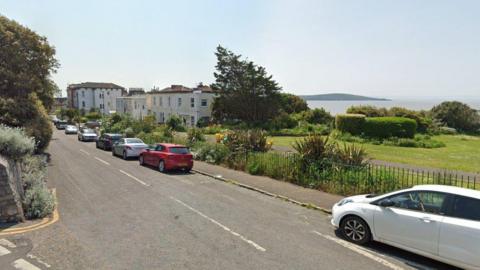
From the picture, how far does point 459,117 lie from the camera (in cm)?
4569

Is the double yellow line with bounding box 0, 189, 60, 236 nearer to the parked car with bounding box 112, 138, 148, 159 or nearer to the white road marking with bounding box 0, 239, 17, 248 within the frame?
the white road marking with bounding box 0, 239, 17, 248

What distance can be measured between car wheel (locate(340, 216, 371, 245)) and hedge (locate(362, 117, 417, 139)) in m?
27.2

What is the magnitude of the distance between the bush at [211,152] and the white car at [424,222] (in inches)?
459

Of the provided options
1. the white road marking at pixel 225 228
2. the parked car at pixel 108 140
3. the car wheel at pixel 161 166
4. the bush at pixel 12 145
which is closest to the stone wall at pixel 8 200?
the bush at pixel 12 145

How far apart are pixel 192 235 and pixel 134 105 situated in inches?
2528

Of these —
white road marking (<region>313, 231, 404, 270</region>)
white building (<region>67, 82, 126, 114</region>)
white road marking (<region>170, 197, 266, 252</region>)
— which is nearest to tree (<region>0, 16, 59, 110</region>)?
white road marking (<region>170, 197, 266, 252</region>)

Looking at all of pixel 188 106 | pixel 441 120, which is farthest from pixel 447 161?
pixel 188 106

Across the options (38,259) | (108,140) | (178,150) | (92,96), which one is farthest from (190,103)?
(92,96)

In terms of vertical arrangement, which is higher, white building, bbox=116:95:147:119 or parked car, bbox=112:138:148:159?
white building, bbox=116:95:147:119

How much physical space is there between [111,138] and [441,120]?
42.9m

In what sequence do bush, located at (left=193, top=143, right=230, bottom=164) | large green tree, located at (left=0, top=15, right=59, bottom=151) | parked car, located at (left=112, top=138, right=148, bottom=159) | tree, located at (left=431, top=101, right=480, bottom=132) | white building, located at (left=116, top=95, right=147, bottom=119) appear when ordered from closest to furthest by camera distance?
bush, located at (left=193, top=143, right=230, bottom=164) < large green tree, located at (left=0, top=15, right=59, bottom=151) < parked car, located at (left=112, top=138, right=148, bottom=159) < tree, located at (left=431, top=101, right=480, bottom=132) < white building, located at (left=116, top=95, right=147, bottom=119)

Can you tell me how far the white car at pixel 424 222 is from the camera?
5.80 meters

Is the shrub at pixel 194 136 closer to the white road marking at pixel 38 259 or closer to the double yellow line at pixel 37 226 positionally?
the double yellow line at pixel 37 226

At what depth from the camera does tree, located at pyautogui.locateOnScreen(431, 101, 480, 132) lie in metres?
45.6
